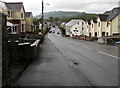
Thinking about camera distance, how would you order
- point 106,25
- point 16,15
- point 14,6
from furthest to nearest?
point 106,25, point 14,6, point 16,15

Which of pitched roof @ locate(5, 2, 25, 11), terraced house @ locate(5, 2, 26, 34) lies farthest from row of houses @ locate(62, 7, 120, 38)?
pitched roof @ locate(5, 2, 25, 11)

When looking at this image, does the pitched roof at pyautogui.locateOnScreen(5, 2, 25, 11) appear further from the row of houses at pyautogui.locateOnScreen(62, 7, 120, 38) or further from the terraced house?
the row of houses at pyautogui.locateOnScreen(62, 7, 120, 38)

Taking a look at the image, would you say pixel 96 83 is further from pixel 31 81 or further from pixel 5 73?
pixel 5 73

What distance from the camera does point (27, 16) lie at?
62.9m

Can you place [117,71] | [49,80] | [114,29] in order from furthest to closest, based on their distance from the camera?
[114,29] → [117,71] → [49,80]

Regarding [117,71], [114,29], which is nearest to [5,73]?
[117,71]

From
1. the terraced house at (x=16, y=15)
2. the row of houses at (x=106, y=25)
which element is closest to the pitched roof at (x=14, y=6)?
the terraced house at (x=16, y=15)

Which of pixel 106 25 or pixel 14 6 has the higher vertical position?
pixel 14 6

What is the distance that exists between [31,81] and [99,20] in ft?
165

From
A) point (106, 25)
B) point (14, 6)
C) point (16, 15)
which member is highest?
point (14, 6)

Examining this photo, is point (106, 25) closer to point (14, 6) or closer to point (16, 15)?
point (16, 15)

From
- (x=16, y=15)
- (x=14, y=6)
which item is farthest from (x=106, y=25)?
(x=14, y=6)

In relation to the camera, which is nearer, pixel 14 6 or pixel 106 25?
pixel 14 6

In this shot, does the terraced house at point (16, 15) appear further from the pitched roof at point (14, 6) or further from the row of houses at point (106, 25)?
the row of houses at point (106, 25)
